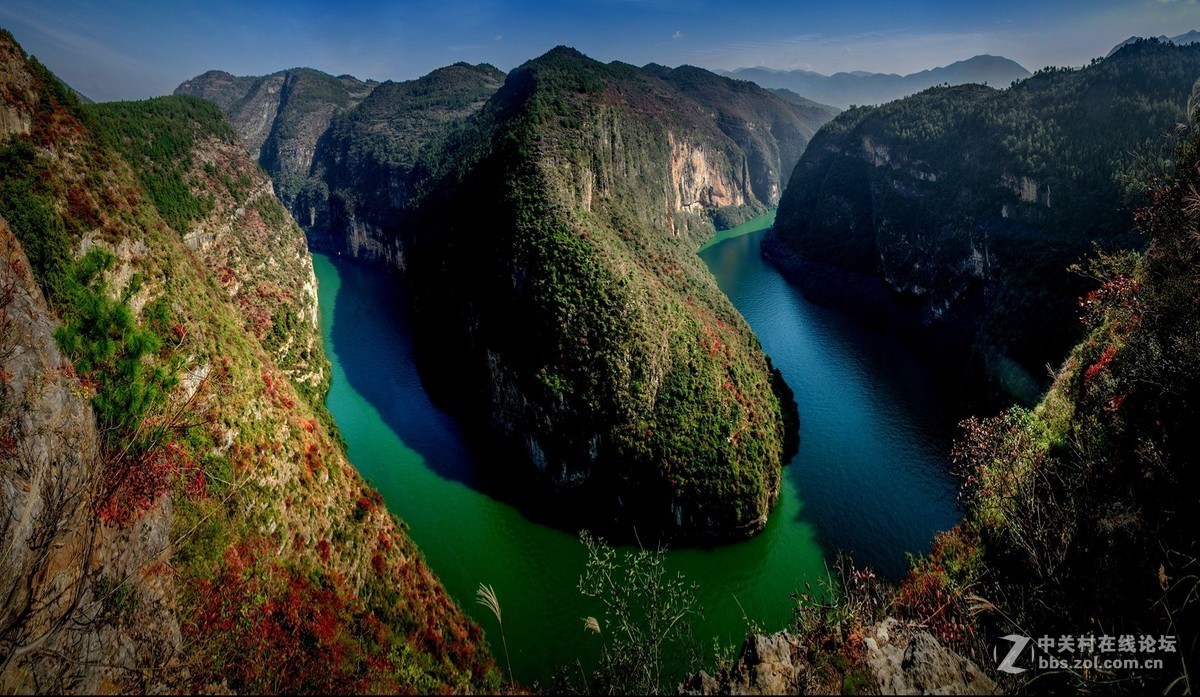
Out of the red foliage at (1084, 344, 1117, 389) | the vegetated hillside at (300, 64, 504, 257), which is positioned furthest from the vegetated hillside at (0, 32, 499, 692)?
the vegetated hillside at (300, 64, 504, 257)

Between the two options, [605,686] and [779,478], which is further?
[779,478]

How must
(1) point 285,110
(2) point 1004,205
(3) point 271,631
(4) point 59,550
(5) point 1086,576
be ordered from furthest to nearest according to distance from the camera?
(1) point 285,110 < (2) point 1004,205 < (3) point 271,631 < (5) point 1086,576 < (4) point 59,550

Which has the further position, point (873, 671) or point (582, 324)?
point (582, 324)

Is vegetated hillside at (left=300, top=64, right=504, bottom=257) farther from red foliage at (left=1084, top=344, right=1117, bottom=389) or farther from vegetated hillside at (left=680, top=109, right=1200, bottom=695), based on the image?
vegetated hillside at (left=680, top=109, right=1200, bottom=695)

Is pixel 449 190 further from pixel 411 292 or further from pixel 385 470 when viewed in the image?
pixel 385 470

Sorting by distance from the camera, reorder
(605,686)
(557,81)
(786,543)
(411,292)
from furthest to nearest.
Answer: (411,292) < (557,81) < (786,543) < (605,686)

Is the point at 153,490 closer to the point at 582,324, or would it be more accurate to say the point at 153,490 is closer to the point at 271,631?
the point at 271,631

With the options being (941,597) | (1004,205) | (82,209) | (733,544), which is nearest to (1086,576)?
(941,597)

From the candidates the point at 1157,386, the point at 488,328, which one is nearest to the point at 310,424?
the point at 488,328
